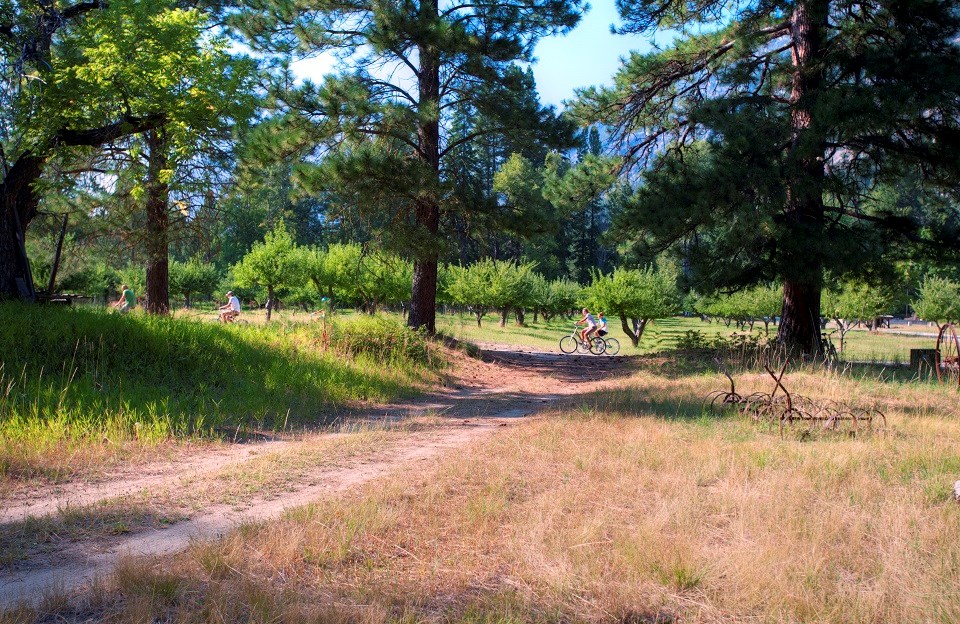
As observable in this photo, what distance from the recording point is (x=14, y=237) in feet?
34.7

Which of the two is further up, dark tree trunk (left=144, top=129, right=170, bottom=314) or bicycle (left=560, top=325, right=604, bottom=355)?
dark tree trunk (left=144, top=129, right=170, bottom=314)

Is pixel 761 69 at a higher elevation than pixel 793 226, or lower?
higher

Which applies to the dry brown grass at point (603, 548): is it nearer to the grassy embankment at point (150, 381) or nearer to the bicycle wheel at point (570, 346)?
the grassy embankment at point (150, 381)

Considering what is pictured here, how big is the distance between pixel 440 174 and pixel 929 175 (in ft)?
35.3

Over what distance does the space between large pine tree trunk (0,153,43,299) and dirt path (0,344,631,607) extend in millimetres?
6230

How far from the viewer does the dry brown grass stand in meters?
2.99

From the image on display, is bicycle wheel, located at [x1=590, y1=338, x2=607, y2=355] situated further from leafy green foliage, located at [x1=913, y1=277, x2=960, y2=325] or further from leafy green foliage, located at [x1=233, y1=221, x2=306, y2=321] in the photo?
leafy green foliage, located at [x1=913, y1=277, x2=960, y2=325]

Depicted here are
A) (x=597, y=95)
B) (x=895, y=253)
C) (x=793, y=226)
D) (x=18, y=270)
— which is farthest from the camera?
(x=597, y=95)

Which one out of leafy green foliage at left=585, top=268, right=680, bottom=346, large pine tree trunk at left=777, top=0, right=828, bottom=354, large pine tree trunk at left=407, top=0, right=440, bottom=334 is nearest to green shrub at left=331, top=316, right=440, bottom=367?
large pine tree trunk at left=407, top=0, right=440, bottom=334

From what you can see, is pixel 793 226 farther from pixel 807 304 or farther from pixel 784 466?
pixel 784 466

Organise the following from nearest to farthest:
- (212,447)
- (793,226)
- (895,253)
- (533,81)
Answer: (212,447), (793,226), (895,253), (533,81)

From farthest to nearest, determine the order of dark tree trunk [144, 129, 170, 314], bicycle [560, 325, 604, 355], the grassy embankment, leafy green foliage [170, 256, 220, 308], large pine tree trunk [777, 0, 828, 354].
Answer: leafy green foliage [170, 256, 220, 308] < bicycle [560, 325, 604, 355] < large pine tree trunk [777, 0, 828, 354] < dark tree trunk [144, 129, 170, 314] < the grassy embankment

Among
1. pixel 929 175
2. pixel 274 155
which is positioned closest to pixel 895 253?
pixel 929 175

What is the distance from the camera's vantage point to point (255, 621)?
8.93 ft
